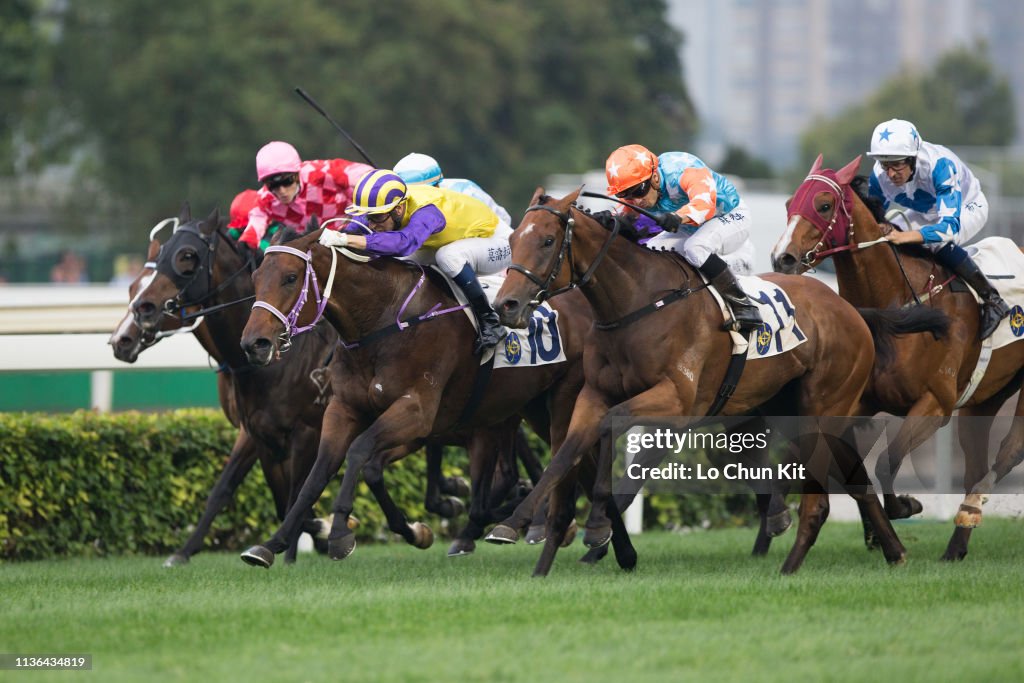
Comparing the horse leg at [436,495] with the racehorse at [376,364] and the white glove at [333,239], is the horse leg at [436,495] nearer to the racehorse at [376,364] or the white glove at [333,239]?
the racehorse at [376,364]

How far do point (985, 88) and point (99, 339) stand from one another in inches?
2761

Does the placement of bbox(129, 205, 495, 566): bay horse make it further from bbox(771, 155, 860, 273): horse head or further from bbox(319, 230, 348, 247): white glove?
bbox(771, 155, 860, 273): horse head

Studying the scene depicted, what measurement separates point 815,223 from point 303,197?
2.82m

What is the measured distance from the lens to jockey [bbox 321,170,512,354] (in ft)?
24.5

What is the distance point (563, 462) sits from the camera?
23.4 ft

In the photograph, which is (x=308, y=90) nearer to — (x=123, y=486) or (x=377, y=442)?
(x=123, y=486)

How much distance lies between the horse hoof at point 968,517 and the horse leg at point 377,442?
265cm

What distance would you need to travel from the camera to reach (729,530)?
Answer: 1095 centimetres

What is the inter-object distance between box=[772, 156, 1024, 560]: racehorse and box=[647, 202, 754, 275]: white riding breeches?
0.22 m

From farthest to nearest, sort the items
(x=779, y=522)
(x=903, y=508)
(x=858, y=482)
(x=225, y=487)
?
(x=225, y=487)
(x=903, y=508)
(x=779, y=522)
(x=858, y=482)

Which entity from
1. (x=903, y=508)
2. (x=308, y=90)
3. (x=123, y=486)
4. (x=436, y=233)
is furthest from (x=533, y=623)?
(x=308, y=90)

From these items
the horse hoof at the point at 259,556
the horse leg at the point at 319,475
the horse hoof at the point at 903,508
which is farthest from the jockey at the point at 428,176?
the horse hoof at the point at 903,508

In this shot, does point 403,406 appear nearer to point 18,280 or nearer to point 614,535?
point 614,535

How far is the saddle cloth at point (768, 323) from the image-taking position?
7.61 m
